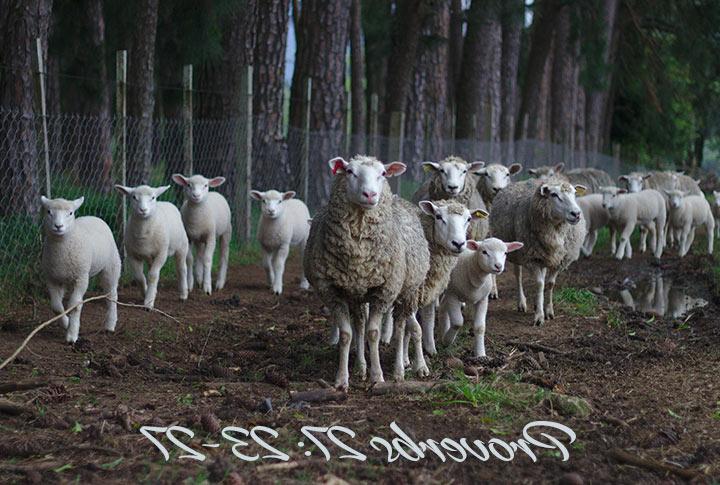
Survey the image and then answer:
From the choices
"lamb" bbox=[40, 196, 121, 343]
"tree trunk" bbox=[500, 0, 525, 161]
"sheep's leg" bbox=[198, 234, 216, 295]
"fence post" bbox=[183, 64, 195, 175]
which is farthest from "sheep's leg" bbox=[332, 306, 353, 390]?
"tree trunk" bbox=[500, 0, 525, 161]

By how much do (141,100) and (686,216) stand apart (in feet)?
30.8

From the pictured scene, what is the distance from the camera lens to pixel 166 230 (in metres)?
8.66

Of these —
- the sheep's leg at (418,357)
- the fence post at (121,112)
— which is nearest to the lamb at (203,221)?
the fence post at (121,112)

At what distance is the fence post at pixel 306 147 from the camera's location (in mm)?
13406

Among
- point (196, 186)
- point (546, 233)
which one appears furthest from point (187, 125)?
point (546, 233)

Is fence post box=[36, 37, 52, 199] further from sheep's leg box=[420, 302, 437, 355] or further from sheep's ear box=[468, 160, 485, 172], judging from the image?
sheep's ear box=[468, 160, 485, 172]

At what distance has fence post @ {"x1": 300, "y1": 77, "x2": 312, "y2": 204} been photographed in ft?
44.0

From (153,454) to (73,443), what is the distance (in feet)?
1.47

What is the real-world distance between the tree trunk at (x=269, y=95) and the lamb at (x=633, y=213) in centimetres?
523

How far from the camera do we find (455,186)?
8969mm

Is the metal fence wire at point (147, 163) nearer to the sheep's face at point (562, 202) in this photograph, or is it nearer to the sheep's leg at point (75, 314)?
the sheep's leg at point (75, 314)

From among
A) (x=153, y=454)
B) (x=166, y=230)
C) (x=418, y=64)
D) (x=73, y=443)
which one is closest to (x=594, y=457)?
(x=153, y=454)

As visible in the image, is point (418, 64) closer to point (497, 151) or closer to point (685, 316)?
point (497, 151)

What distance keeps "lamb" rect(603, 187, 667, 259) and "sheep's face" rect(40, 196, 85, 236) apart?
963 centimetres
